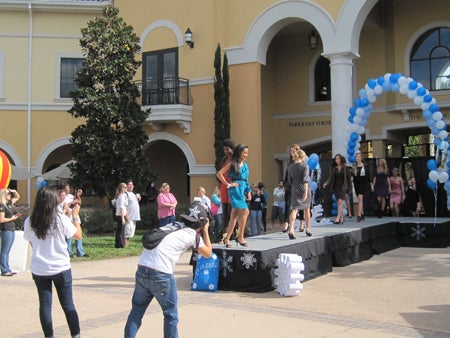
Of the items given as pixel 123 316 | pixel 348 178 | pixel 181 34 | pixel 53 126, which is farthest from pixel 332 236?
pixel 53 126

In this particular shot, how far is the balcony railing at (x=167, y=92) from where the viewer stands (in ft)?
73.7

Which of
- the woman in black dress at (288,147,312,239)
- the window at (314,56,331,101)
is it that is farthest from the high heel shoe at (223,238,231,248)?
the window at (314,56,331,101)

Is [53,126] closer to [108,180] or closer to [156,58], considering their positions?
[156,58]

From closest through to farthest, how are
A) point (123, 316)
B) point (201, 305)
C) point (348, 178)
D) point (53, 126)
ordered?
point (123, 316), point (201, 305), point (348, 178), point (53, 126)

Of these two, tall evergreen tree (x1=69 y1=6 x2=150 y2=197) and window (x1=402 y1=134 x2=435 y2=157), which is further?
window (x1=402 y1=134 x2=435 y2=157)

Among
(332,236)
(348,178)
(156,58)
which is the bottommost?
(332,236)

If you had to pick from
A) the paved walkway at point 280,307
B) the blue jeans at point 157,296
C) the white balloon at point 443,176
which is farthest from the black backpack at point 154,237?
the white balloon at point 443,176

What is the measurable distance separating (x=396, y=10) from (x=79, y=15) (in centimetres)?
1415

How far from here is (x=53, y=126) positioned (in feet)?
84.7

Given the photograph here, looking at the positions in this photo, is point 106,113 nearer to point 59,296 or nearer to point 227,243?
point 227,243

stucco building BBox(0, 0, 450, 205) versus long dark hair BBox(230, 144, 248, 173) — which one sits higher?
stucco building BBox(0, 0, 450, 205)

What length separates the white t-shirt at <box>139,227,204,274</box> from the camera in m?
5.13

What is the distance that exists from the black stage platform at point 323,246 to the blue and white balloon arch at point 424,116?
1.33 meters

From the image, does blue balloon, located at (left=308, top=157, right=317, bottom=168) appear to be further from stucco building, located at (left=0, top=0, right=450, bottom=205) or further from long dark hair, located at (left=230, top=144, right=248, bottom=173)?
long dark hair, located at (left=230, top=144, right=248, bottom=173)
